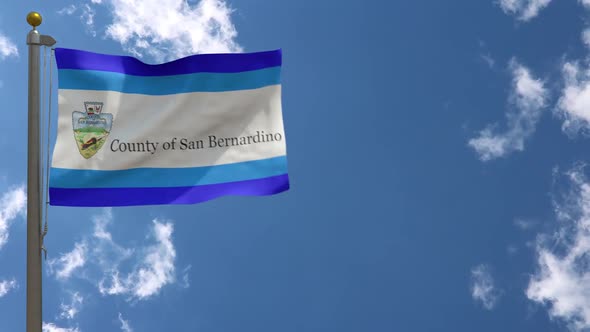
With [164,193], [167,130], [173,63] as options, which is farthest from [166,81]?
[164,193]

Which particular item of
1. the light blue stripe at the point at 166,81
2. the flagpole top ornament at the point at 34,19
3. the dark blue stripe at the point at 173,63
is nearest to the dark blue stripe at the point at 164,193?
the light blue stripe at the point at 166,81

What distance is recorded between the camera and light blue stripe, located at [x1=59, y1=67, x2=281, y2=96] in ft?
31.8

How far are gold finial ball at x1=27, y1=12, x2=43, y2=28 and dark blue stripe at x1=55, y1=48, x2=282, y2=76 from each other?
2.16 ft

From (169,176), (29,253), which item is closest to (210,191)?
(169,176)

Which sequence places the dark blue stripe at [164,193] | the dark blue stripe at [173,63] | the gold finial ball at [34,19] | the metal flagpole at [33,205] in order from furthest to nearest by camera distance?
the dark blue stripe at [173,63] → the dark blue stripe at [164,193] → the gold finial ball at [34,19] → the metal flagpole at [33,205]

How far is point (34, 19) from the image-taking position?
881cm

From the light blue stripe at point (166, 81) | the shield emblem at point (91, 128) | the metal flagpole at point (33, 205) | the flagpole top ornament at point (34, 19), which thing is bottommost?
the metal flagpole at point (33, 205)

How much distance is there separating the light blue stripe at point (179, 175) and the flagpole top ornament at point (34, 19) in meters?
1.93

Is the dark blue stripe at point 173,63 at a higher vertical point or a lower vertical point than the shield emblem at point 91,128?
higher

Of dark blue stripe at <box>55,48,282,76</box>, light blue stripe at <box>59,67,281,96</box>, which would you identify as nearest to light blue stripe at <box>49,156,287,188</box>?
light blue stripe at <box>59,67,281,96</box>

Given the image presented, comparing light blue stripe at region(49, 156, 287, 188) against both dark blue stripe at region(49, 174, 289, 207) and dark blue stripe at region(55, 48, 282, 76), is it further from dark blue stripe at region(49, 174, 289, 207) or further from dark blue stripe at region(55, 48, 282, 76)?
dark blue stripe at region(55, 48, 282, 76)

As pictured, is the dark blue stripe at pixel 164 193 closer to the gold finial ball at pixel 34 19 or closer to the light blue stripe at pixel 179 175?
the light blue stripe at pixel 179 175

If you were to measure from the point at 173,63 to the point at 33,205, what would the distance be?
302 centimetres

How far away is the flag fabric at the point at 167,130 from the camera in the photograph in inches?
376
